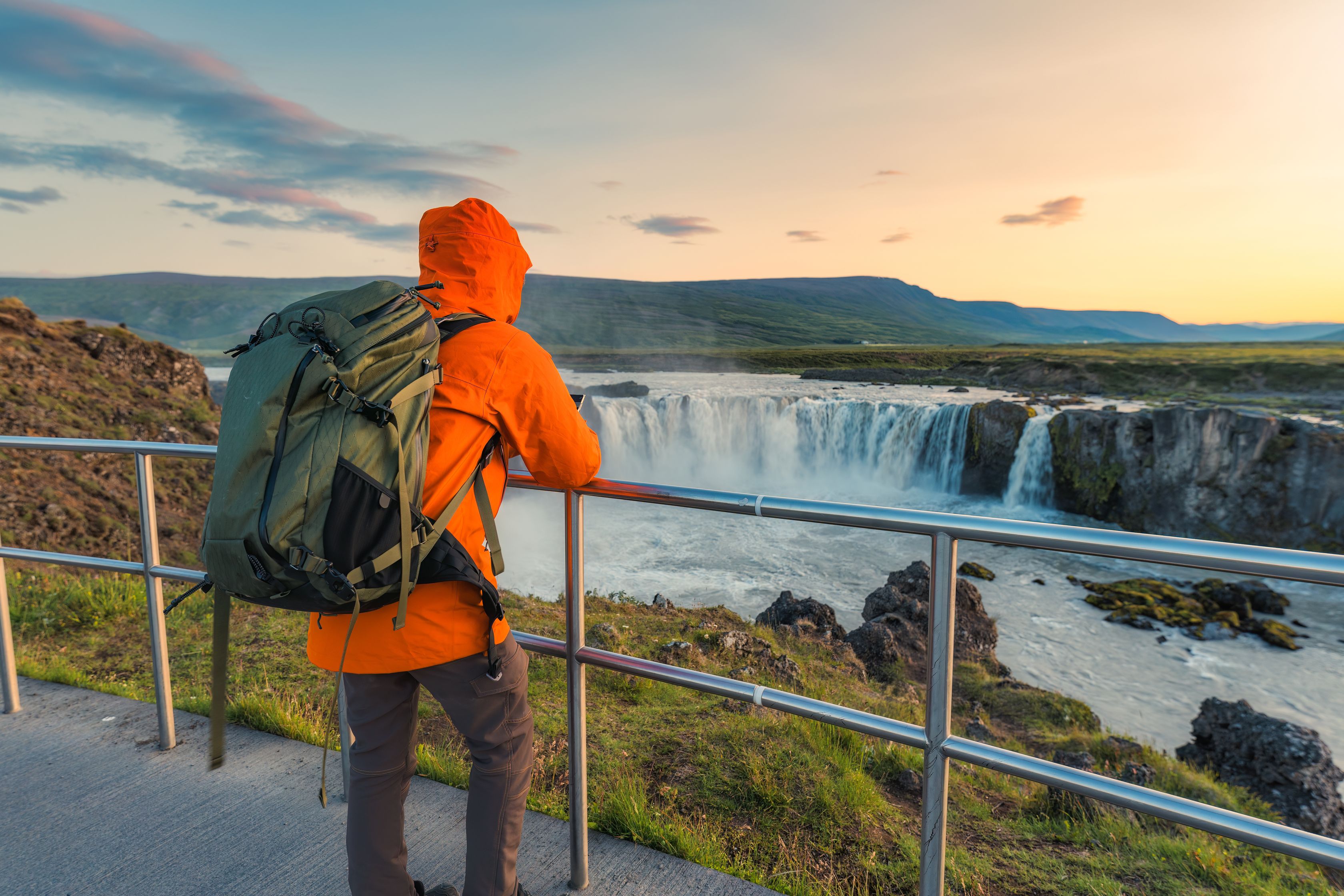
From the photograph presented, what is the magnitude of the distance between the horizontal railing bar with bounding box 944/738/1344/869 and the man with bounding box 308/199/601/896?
104cm

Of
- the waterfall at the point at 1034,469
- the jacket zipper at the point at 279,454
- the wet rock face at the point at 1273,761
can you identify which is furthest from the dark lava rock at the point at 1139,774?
the waterfall at the point at 1034,469

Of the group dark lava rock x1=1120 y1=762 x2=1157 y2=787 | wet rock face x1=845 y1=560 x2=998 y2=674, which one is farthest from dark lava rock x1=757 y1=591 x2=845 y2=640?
dark lava rock x1=1120 y1=762 x2=1157 y2=787

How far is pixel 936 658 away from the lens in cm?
158

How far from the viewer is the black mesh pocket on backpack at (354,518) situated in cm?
136

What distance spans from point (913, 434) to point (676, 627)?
78.0 feet

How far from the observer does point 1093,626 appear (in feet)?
48.4

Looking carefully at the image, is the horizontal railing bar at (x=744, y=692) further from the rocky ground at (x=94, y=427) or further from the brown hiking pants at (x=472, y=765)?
the rocky ground at (x=94, y=427)

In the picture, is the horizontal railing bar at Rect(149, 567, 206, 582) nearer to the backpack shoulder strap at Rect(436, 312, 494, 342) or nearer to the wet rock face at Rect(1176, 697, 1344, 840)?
the backpack shoulder strap at Rect(436, 312, 494, 342)

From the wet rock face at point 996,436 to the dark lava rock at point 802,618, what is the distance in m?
20.6

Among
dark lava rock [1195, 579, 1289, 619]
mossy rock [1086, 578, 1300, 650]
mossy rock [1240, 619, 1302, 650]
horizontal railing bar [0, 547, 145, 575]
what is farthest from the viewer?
dark lava rock [1195, 579, 1289, 619]

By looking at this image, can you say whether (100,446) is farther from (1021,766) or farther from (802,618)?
(802,618)

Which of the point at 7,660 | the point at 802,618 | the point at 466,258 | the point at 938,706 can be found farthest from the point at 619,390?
the point at 938,706

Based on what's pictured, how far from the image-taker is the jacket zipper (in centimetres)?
134

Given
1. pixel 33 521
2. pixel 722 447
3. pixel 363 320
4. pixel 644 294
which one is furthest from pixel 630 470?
pixel 644 294
